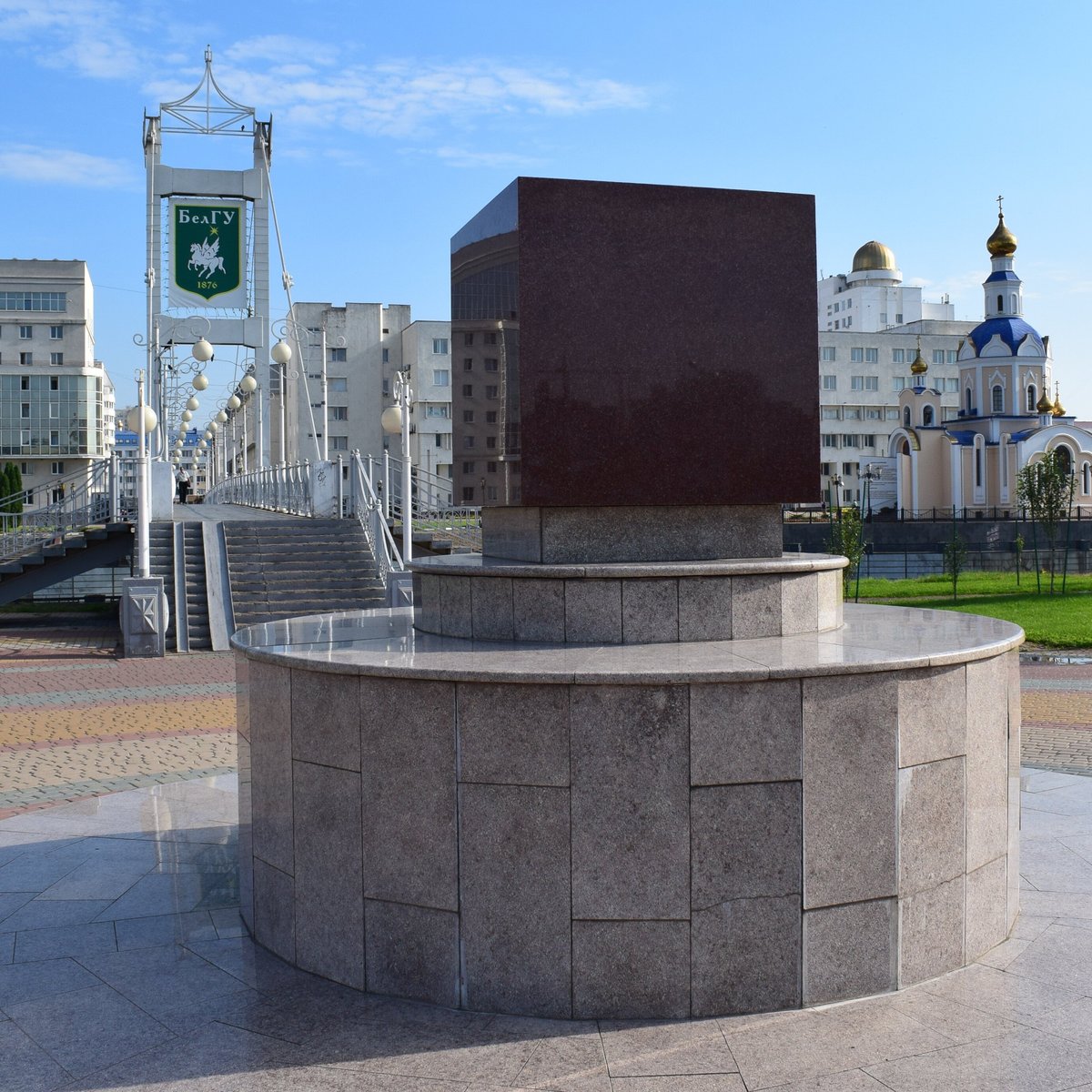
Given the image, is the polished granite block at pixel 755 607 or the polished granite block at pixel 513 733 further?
the polished granite block at pixel 755 607

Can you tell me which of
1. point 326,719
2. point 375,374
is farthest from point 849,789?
point 375,374

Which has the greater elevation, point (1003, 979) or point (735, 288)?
point (735, 288)

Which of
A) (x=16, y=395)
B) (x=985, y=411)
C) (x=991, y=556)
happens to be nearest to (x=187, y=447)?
(x=16, y=395)

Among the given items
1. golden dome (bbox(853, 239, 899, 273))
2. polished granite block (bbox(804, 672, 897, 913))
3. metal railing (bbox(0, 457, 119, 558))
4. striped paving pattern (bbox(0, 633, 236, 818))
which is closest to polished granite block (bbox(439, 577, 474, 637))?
polished granite block (bbox(804, 672, 897, 913))

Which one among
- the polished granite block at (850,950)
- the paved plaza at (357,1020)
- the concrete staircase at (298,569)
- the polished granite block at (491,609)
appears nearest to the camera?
the paved plaza at (357,1020)

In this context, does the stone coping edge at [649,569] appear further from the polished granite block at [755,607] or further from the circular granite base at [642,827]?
the circular granite base at [642,827]

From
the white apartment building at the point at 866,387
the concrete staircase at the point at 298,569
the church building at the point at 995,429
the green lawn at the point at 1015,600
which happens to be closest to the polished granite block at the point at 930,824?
the green lawn at the point at 1015,600

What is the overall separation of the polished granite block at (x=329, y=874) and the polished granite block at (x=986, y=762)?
2.70m

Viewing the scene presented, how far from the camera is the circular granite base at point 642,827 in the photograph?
186 inches

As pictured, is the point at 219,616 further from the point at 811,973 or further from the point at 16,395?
the point at 16,395

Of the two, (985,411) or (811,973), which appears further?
(985,411)

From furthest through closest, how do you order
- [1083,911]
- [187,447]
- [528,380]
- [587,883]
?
[187,447] < [528,380] < [1083,911] < [587,883]

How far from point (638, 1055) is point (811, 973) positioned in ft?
2.82

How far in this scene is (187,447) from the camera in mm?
161250
